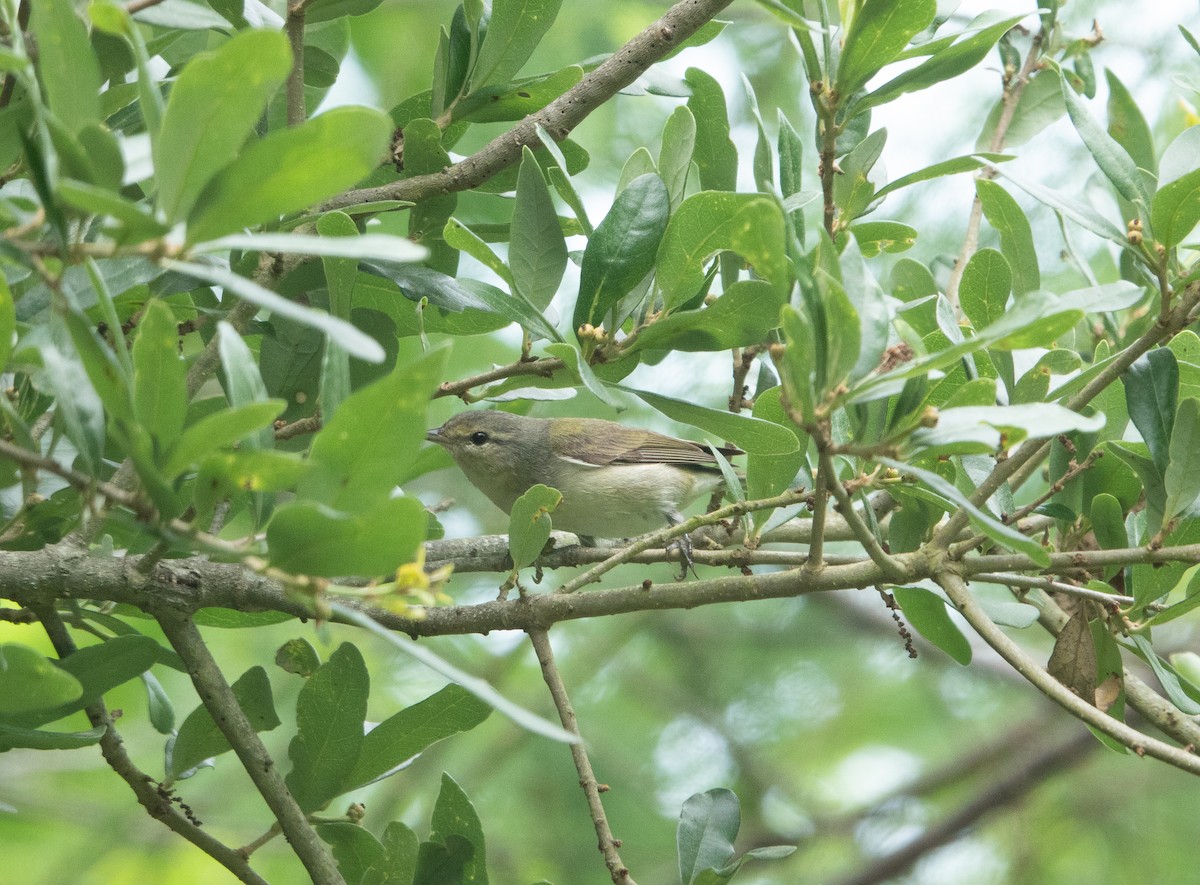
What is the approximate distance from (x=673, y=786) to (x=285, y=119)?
3.93 m

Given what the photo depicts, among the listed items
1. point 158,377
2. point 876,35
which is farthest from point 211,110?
point 876,35

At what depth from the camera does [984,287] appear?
88.7 inches

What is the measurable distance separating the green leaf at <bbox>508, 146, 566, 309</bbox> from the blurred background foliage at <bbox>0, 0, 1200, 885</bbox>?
277cm

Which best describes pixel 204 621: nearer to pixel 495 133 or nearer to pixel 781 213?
pixel 781 213

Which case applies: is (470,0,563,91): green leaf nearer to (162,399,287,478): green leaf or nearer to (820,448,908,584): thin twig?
Answer: (820,448,908,584): thin twig

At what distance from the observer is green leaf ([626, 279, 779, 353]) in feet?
6.47

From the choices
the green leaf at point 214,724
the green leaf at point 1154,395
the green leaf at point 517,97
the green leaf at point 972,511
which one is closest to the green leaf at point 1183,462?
the green leaf at point 1154,395

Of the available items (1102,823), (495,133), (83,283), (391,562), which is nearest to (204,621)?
(83,283)

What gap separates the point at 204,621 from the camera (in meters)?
2.61

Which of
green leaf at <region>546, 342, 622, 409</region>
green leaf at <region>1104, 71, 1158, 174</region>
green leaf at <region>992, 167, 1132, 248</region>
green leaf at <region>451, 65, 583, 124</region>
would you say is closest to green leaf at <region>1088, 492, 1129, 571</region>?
green leaf at <region>992, 167, 1132, 248</region>

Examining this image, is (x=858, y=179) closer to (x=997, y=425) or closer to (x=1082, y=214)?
(x=1082, y=214)

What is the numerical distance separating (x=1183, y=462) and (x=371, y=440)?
4.78 ft

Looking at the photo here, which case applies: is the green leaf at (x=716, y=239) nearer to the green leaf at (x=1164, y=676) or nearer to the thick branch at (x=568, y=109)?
the thick branch at (x=568, y=109)

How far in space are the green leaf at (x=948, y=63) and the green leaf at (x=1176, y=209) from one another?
0.41 metres
